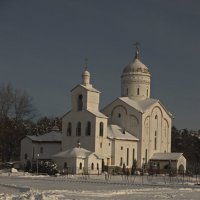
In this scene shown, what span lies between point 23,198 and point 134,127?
46195 mm

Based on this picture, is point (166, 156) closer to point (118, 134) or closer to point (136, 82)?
point (118, 134)

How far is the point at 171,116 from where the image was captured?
74125 mm

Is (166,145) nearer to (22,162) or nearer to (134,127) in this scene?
(134,127)

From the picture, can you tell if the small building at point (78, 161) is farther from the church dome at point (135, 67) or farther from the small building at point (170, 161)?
the church dome at point (135, 67)

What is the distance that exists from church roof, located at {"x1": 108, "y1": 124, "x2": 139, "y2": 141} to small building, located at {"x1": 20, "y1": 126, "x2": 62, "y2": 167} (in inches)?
263

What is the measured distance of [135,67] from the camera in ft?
239

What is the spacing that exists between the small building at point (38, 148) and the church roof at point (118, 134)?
21.9ft

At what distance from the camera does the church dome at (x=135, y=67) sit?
72875mm

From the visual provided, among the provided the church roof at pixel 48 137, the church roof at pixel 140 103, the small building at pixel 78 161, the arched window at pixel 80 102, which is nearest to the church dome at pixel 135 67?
the church roof at pixel 140 103

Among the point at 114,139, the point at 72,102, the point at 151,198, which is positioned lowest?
the point at 151,198

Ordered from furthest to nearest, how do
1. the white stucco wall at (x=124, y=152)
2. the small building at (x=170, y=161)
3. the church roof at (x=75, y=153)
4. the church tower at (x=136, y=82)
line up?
the church tower at (x=136, y=82)
the small building at (x=170, y=161)
the white stucco wall at (x=124, y=152)
the church roof at (x=75, y=153)

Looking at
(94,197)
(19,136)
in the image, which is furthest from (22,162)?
(94,197)

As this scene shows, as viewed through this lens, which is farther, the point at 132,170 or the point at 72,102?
the point at 72,102

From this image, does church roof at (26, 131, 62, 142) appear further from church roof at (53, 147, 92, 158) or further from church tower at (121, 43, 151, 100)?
church tower at (121, 43, 151, 100)
